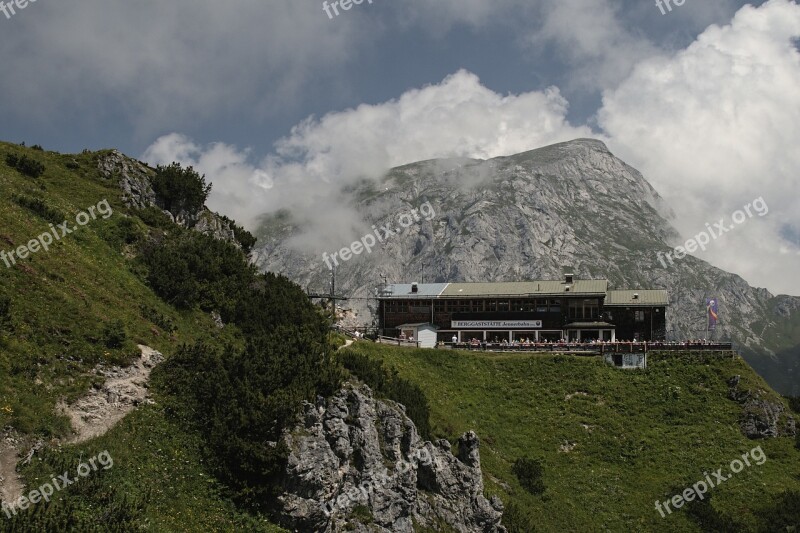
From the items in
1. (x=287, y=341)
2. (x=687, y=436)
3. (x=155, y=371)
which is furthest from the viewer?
(x=687, y=436)

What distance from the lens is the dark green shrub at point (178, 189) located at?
5681cm

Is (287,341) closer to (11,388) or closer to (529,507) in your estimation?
(11,388)

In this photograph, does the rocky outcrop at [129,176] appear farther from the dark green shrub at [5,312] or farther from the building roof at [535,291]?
the building roof at [535,291]

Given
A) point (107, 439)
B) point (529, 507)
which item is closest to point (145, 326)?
point (107, 439)

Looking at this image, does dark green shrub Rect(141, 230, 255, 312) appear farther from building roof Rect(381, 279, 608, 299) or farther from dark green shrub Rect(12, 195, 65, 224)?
building roof Rect(381, 279, 608, 299)

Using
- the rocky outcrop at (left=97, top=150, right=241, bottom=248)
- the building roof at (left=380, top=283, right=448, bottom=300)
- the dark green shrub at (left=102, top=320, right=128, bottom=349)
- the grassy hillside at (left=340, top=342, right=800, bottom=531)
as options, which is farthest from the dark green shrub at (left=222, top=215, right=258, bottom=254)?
the dark green shrub at (left=102, top=320, right=128, bottom=349)

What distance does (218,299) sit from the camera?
147 feet

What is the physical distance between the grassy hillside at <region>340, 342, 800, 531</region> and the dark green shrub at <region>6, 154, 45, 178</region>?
2794 centimetres

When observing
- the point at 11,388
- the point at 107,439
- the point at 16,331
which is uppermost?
the point at 16,331

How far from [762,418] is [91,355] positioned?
5264 centimetres

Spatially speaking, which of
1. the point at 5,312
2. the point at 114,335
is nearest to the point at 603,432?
the point at 114,335

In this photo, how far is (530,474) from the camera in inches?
1925

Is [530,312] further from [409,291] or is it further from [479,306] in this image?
[409,291]

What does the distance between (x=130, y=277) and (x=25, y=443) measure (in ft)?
63.1
